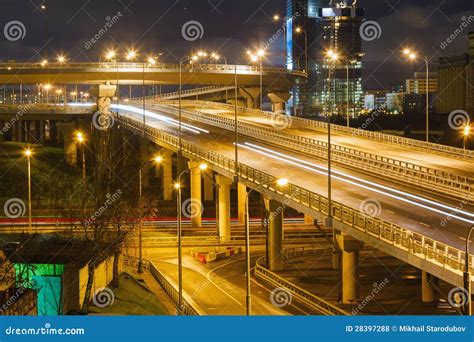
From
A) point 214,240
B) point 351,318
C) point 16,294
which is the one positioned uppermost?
point 351,318

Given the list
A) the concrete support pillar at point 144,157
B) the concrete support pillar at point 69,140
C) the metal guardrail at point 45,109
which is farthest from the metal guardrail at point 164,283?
the metal guardrail at point 45,109

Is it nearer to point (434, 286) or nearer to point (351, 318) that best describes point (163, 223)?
point (434, 286)

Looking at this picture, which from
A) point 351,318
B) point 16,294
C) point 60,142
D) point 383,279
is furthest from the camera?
point 60,142

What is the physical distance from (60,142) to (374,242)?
319ft

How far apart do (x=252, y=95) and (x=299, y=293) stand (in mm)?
73270

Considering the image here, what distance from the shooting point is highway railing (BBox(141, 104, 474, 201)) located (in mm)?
37359

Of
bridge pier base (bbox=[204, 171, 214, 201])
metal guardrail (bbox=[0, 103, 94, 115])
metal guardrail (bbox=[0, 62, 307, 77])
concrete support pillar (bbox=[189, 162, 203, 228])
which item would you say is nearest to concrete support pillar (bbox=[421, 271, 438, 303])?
concrete support pillar (bbox=[189, 162, 203, 228])

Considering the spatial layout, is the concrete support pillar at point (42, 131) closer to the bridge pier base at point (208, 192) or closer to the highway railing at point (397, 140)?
the bridge pier base at point (208, 192)

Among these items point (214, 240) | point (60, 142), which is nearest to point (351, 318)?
point (214, 240)

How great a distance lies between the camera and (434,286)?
108 ft

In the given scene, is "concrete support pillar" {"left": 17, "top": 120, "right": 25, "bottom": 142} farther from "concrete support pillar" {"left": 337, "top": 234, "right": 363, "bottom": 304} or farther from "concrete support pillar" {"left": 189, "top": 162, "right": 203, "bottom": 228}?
"concrete support pillar" {"left": 337, "top": 234, "right": 363, "bottom": 304}

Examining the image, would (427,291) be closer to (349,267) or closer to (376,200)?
(349,267)

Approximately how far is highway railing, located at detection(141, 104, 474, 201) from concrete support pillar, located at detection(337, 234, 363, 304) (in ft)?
20.7

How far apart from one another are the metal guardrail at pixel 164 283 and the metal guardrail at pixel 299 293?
5.48 metres
